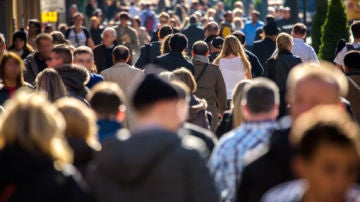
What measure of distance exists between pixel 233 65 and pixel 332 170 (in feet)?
41.1

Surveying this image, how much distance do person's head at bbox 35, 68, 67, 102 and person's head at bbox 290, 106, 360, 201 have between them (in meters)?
6.83

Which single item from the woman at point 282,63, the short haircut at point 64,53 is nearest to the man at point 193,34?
the woman at point 282,63

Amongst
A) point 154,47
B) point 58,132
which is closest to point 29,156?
point 58,132

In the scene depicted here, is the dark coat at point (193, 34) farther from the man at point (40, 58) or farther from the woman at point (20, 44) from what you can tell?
the man at point (40, 58)

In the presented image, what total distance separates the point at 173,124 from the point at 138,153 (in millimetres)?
302

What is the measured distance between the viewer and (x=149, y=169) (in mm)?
6570

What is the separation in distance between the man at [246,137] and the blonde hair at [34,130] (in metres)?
1.52

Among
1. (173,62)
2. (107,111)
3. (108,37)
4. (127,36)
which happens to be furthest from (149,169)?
(127,36)

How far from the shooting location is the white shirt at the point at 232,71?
18.0 metres

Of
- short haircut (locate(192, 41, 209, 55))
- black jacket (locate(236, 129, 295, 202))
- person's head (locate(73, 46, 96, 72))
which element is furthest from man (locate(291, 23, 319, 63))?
black jacket (locate(236, 129, 295, 202))

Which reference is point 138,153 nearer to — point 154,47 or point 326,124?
point 326,124

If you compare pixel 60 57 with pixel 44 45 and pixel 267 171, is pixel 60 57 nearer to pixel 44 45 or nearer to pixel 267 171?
pixel 44 45

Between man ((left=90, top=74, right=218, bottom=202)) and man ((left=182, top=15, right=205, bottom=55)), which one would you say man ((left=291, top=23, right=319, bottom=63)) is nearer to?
man ((left=182, top=15, right=205, bottom=55))

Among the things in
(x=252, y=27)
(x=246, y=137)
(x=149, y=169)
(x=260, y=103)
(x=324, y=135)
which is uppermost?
(x=324, y=135)
